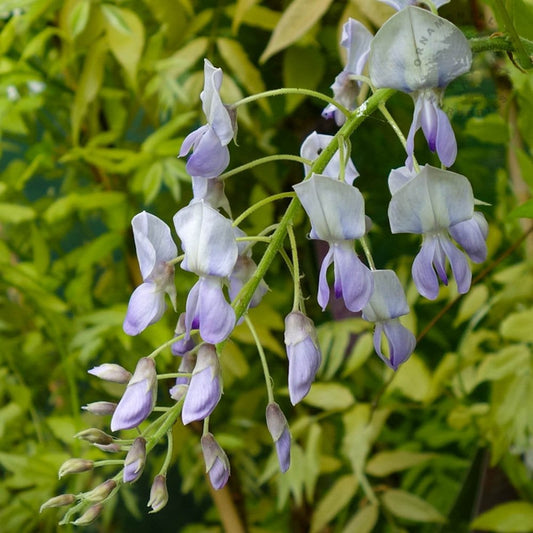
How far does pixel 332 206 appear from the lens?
12.3 inches

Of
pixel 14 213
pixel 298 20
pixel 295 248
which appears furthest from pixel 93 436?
pixel 14 213

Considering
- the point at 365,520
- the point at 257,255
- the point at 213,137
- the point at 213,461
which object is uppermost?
the point at 213,137

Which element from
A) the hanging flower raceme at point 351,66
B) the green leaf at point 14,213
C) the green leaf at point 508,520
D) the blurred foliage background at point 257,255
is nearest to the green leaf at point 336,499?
the blurred foliage background at point 257,255

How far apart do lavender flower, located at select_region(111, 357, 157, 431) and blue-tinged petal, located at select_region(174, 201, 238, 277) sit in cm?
5

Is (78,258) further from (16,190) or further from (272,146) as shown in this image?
(272,146)

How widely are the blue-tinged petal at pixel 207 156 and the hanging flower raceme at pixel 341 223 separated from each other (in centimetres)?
5

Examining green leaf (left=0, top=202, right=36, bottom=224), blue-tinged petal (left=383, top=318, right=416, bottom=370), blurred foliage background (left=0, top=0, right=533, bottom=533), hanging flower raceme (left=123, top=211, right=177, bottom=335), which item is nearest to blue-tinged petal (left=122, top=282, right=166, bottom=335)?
hanging flower raceme (left=123, top=211, right=177, bottom=335)

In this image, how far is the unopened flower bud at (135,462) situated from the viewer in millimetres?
318

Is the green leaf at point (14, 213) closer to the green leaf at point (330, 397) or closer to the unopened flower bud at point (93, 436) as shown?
the green leaf at point (330, 397)

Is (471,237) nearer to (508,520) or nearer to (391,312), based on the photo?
(391,312)

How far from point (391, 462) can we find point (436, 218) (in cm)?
64

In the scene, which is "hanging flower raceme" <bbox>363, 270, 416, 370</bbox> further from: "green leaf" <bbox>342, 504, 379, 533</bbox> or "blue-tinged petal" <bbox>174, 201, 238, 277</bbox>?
"green leaf" <bbox>342, 504, 379, 533</bbox>

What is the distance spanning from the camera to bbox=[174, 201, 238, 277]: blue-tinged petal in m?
0.32

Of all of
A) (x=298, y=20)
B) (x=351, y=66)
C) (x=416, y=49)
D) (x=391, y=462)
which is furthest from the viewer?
(x=391, y=462)
